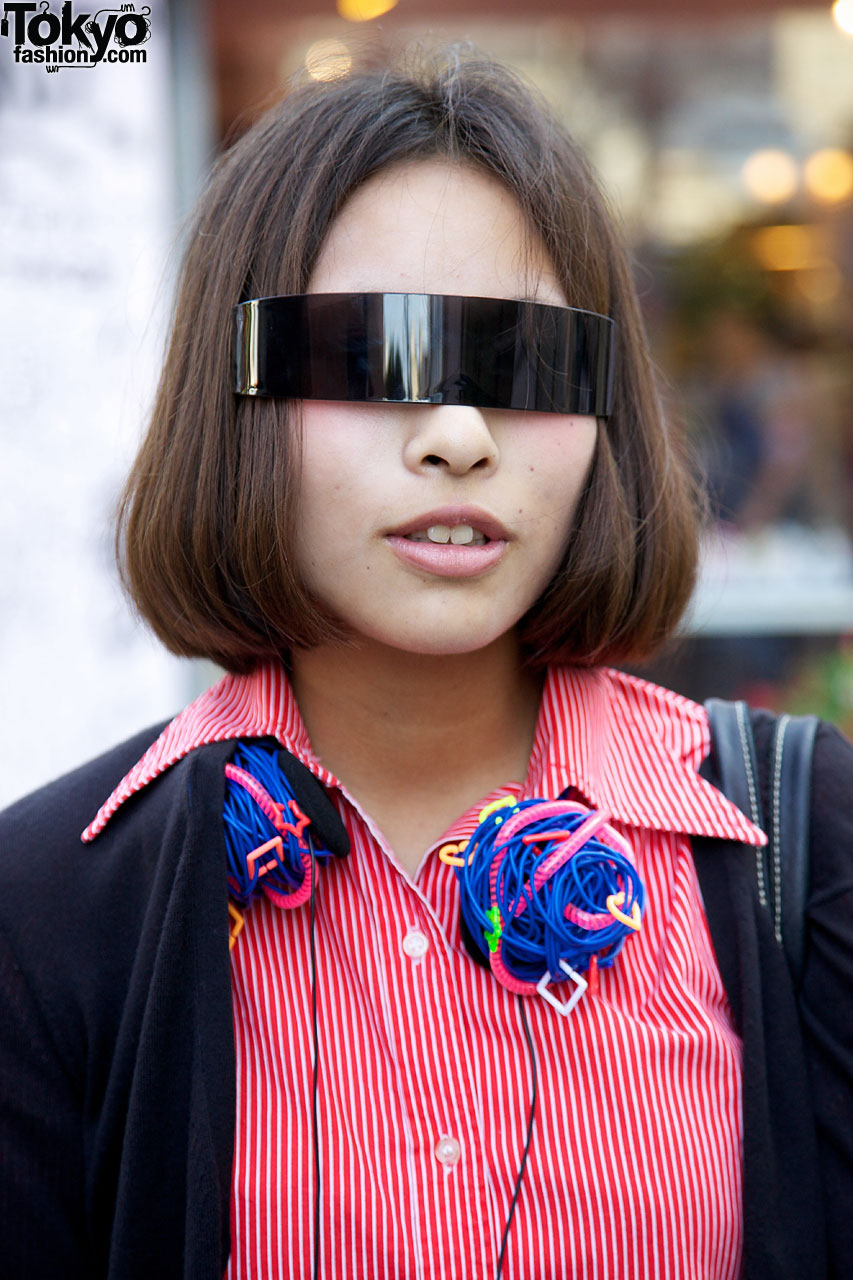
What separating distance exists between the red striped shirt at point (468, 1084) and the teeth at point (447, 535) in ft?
0.97

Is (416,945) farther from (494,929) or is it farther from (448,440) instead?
(448,440)

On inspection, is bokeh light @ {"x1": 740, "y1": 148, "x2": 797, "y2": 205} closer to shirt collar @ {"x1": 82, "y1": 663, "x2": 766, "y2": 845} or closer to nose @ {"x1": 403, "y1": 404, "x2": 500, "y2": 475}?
shirt collar @ {"x1": 82, "y1": 663, "x2": 766, "y2": 845}

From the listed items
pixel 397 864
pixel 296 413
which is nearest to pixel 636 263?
pixel 296 413

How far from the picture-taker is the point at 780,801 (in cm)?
130

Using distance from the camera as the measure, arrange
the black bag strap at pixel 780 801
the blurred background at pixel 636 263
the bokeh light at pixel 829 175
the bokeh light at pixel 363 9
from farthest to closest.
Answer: the bokeh light at pixel 829 175 → the bokeh light at pixel 363 9 → the blurred background at pixel 636 263 → the black bag strap at pixel 780 801

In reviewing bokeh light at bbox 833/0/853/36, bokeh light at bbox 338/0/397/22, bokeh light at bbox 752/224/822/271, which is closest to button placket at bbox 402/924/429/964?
bokeh light at bbox 338/0/397/22

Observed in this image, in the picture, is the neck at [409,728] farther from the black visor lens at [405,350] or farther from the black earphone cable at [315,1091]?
the black visor lens at [405,350]

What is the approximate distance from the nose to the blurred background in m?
0.50

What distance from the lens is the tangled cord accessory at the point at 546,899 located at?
46.6 inches

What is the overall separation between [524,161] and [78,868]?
2.92ft

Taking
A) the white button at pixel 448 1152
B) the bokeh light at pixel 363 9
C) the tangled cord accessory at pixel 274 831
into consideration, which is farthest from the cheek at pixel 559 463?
the bokeh light at pixel 363 9

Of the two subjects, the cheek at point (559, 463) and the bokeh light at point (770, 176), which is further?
the bokeh light at point (770, 176)

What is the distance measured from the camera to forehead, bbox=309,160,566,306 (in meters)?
1.18

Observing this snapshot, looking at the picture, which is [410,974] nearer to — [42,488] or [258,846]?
[258,846]
